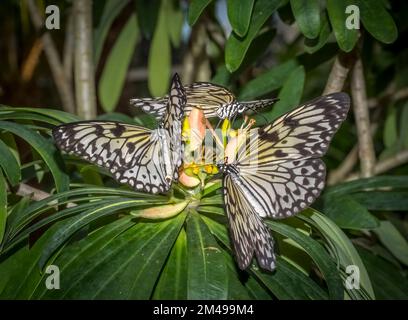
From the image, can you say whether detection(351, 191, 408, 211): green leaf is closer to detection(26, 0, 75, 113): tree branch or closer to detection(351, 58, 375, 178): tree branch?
detection(351, 58, 375, 178): tree branch

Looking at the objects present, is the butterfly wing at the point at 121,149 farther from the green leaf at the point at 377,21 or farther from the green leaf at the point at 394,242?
the green leaf at the point at 394,242

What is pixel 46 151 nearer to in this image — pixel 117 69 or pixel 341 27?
pixel 341 27

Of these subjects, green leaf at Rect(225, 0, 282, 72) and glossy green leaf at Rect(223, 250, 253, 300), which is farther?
green leaf at Rect(225, 0, 282, 72)

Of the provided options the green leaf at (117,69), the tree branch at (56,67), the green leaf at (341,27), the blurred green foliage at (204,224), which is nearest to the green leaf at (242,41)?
the blurred green foliage at (204,224)

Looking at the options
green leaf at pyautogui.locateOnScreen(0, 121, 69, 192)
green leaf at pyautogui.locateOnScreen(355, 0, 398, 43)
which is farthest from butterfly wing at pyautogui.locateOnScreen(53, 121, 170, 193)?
green leaf at pyautogui.locateOnScreen(355, 0, 398, 43)

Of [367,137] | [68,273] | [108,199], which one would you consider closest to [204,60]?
[367,137]
